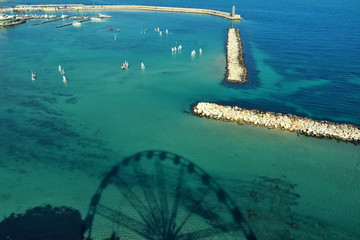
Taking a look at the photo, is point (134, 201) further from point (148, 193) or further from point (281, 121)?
point (281, 121)

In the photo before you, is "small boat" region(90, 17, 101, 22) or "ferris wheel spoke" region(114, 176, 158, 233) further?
"small boat" region(90, 17, 101, 22)

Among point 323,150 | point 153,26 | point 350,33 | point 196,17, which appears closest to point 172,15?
point 196,17

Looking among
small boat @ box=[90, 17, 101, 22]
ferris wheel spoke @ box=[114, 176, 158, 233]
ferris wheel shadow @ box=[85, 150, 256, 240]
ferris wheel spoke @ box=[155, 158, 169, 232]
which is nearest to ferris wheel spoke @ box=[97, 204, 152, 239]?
ferris wheel shadow @ box=[85, 150, 256, 240]

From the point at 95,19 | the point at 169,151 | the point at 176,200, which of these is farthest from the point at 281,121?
the point at 95,19

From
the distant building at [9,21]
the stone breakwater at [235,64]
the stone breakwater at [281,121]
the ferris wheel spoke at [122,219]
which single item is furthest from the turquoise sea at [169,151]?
the distant building at [9,21]

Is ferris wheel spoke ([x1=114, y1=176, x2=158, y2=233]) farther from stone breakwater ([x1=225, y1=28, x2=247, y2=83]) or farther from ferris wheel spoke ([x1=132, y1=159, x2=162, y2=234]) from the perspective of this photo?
stone breakwater ([x1=225, y1=28, x2=247, y2=83])
